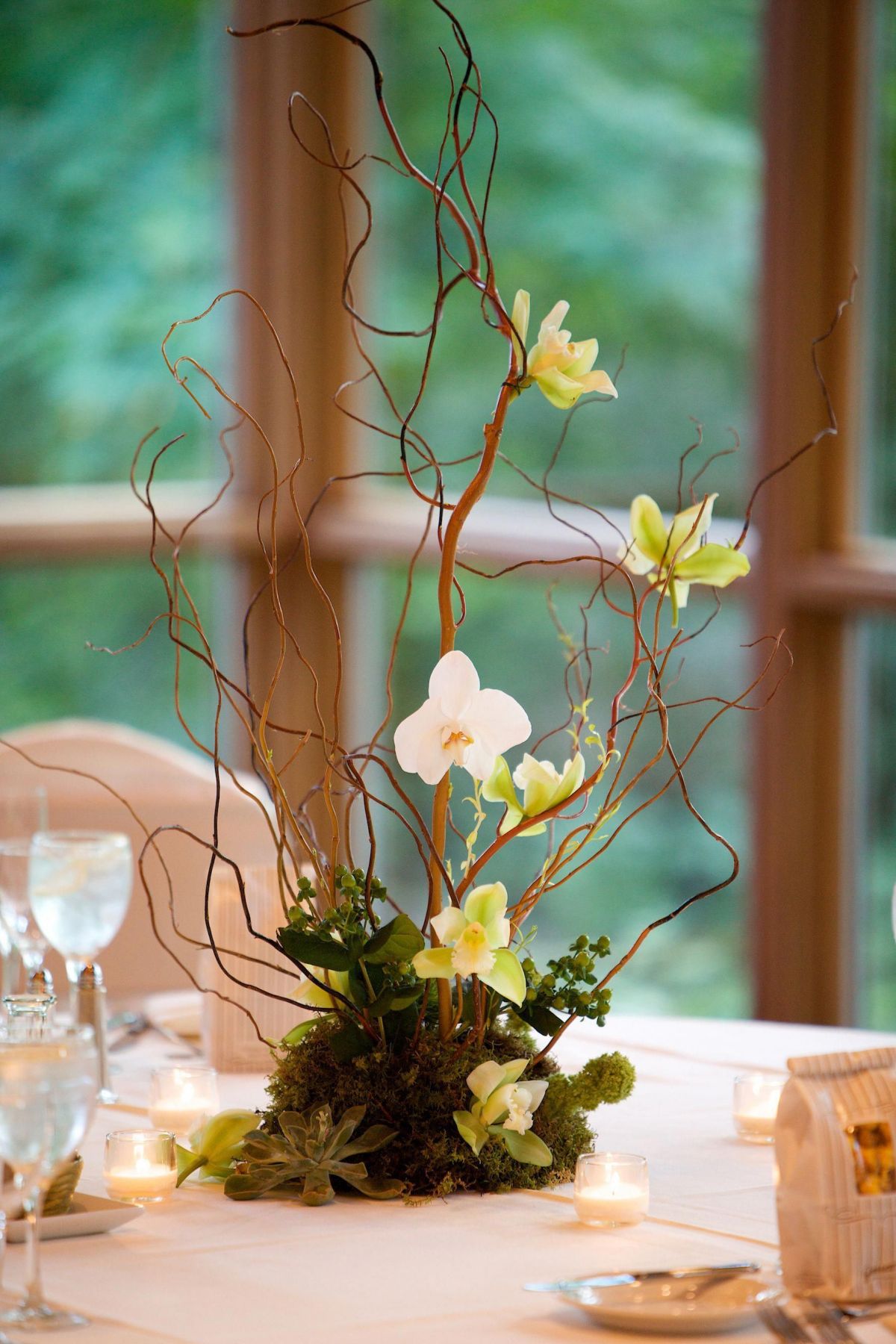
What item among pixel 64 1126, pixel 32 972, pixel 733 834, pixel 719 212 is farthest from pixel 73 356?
pixel 64 1126

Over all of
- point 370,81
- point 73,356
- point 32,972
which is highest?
point 370,81

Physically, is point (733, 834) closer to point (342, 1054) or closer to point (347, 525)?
point (347, 525)

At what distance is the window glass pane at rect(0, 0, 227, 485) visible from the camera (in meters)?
4.40

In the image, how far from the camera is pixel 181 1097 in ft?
4.61

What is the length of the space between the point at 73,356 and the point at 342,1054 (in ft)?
11.3

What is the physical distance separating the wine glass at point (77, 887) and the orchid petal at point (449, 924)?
0.50 m

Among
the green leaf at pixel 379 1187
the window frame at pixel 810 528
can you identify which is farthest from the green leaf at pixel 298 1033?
the window frame at pixel 810 528

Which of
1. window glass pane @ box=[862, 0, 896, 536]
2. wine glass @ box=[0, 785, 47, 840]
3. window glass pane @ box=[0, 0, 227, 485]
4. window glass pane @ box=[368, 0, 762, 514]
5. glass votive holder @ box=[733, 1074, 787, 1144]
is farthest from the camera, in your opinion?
window glass pane @ box=[0, 0, 227, 485]

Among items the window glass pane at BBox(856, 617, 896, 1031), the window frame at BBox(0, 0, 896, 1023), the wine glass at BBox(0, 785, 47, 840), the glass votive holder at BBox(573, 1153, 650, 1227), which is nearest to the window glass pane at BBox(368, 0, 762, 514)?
the window frame at BBox(0, 0, 896, 1023)

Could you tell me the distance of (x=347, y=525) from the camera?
4.34m

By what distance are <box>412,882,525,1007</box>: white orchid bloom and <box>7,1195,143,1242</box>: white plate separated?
24 cm

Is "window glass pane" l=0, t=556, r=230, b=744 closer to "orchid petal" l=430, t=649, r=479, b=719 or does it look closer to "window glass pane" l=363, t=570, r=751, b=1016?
"window glass pane" l=363, t=570, r=751, b=1016

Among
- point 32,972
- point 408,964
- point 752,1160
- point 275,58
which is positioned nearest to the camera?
point 408,964

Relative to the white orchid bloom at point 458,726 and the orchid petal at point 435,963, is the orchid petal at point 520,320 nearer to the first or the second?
the white orchid bloom at point 458,726
